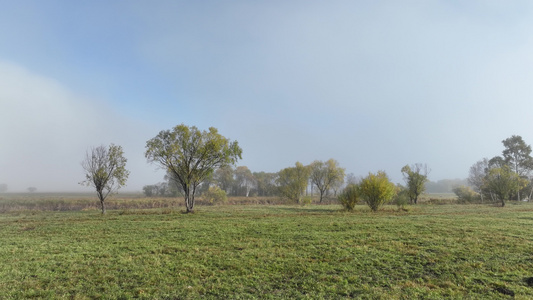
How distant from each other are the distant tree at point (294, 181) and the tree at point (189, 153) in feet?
95.1

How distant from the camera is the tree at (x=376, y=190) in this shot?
2959 cm

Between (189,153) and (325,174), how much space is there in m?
44.6

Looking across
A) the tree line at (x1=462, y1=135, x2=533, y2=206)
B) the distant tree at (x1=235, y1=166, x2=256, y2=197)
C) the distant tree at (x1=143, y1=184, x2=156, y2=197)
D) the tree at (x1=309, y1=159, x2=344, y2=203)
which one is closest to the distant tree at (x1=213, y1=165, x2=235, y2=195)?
the distant tree at (x1=235, y1=166, x2=256, y2=197)

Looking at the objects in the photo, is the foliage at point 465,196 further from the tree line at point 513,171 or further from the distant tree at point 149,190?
the distant tree at point 149,190

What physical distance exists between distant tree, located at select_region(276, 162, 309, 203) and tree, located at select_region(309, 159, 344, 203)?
6.20m

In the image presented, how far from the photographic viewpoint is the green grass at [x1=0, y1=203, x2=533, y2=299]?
6875 millimetres

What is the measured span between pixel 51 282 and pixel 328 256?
31.0 ft

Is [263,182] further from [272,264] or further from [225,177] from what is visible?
[272,264]

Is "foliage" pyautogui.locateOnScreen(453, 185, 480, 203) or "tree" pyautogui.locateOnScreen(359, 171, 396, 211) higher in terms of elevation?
"tree" pyautogui.locateOnScreen(359, 171, 396, 211)

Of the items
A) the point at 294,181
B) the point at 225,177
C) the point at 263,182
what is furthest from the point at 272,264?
the point at 263,182

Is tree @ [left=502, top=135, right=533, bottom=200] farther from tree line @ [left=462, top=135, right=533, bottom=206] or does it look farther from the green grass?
the green grass

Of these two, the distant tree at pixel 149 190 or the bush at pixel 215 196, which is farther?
the distant tree at pixel 149 190

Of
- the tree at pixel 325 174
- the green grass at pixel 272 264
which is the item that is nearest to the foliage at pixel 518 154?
the tree at pixel 325 174

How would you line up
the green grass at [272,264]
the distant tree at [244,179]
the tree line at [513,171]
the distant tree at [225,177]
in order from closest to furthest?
the green grass at [272,264]
the tree line at [513,171]
the distant tree at [225,177]
the distant tree at [244,179]
